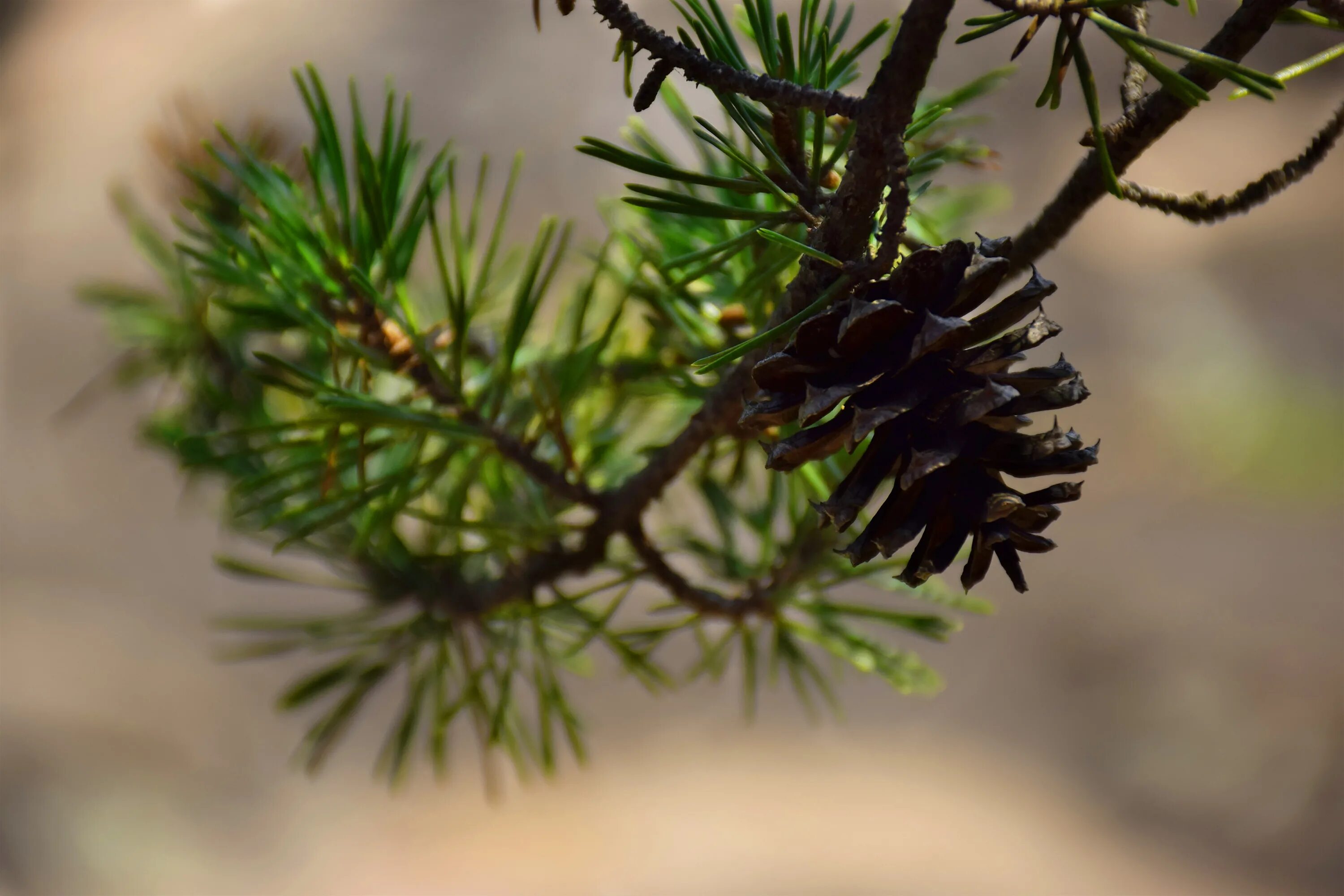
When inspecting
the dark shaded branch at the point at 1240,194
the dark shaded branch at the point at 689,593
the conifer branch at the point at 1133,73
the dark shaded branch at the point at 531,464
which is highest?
the conifer branch at the point at 1133,73

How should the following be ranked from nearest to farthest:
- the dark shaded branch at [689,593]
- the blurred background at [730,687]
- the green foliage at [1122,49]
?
the green foliage at [1122,49]
the dark shaded branch at [689,593]
the blurred background at [730,687]

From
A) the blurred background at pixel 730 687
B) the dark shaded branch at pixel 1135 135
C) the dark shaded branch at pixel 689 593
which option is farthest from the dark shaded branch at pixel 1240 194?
the blurred background at pixel 730 687

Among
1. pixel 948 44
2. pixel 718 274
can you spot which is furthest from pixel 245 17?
pixel 718 274

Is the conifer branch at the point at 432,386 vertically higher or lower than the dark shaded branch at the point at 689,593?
higher

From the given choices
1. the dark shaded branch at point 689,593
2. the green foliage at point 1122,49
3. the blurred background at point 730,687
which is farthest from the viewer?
the blurred background at point 730,687

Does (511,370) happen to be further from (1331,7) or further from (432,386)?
(1331,7)

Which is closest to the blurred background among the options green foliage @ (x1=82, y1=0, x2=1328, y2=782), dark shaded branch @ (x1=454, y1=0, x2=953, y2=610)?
green foliage @ (x1=82, y1=0, x2=1328, y2=782)

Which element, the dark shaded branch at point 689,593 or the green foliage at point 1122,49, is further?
the dark shaded branch at point 689,593

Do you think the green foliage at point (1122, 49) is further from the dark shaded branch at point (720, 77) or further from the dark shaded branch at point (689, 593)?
the dark shaded branch at point (689, 593)

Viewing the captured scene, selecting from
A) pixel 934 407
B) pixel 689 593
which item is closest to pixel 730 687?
pixel 689 593
